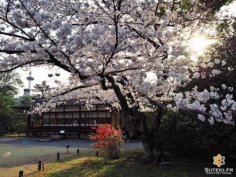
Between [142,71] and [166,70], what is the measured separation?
0.73 meters

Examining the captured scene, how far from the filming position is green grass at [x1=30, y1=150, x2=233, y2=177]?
314 inches

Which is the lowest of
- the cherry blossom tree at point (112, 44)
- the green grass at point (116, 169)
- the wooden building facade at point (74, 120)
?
the green grass at point (116, 169)

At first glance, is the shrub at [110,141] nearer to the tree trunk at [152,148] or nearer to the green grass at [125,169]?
the green grass at [125,169]

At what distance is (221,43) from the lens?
8.69 meters

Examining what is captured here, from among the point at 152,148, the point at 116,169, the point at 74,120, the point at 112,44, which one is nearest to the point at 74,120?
the point at 74,120

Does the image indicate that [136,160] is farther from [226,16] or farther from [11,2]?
[11,2]

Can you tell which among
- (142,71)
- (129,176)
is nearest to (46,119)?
(129,176)

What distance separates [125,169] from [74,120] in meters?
19.1

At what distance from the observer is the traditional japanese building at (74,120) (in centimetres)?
2500

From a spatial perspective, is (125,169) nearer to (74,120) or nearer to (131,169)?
(131,169)

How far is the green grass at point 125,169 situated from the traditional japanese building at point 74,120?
1365cm

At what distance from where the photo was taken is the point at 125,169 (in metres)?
8.66

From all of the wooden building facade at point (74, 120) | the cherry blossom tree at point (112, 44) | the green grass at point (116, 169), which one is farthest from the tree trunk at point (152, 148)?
the wooden building facade at point (74, 120)

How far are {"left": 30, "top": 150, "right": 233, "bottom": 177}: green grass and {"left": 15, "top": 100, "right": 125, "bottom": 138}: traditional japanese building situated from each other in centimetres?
1365
